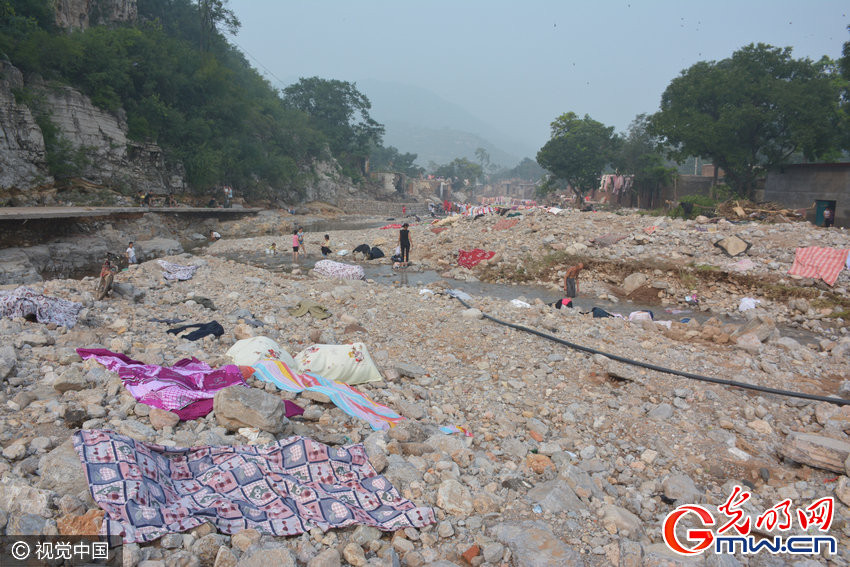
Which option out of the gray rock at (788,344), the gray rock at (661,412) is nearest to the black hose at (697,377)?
the gray rock at (661,412)

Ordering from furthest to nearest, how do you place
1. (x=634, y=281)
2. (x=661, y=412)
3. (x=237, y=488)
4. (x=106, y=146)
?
(x=106, y=146) → (x=634, y=281) → (x=661, y=412) → (x=237, y=488)

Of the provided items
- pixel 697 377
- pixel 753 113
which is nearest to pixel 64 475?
pixel 697 377

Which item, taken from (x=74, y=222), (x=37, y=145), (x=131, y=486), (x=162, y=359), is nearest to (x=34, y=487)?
(x=131, y=486)

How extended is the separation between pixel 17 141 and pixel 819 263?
1039 inches

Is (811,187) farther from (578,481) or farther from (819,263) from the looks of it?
(578,481)

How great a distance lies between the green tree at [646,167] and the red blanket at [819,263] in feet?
52.7

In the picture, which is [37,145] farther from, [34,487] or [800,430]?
[800,430]

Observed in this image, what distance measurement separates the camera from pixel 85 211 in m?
16.3

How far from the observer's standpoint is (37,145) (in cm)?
1859

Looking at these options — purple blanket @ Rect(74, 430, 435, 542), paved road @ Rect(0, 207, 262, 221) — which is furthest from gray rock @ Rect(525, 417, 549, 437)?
paved road @ Rect(0, 207, 262, 221)

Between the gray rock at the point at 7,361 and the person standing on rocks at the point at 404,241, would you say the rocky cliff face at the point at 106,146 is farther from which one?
the gray rock at the point at 7,361

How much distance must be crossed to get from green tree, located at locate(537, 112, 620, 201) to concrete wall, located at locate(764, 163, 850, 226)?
1406 centimetres

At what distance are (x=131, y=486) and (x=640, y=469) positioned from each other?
3673 mm

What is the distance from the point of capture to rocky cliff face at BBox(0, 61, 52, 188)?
680 inches
